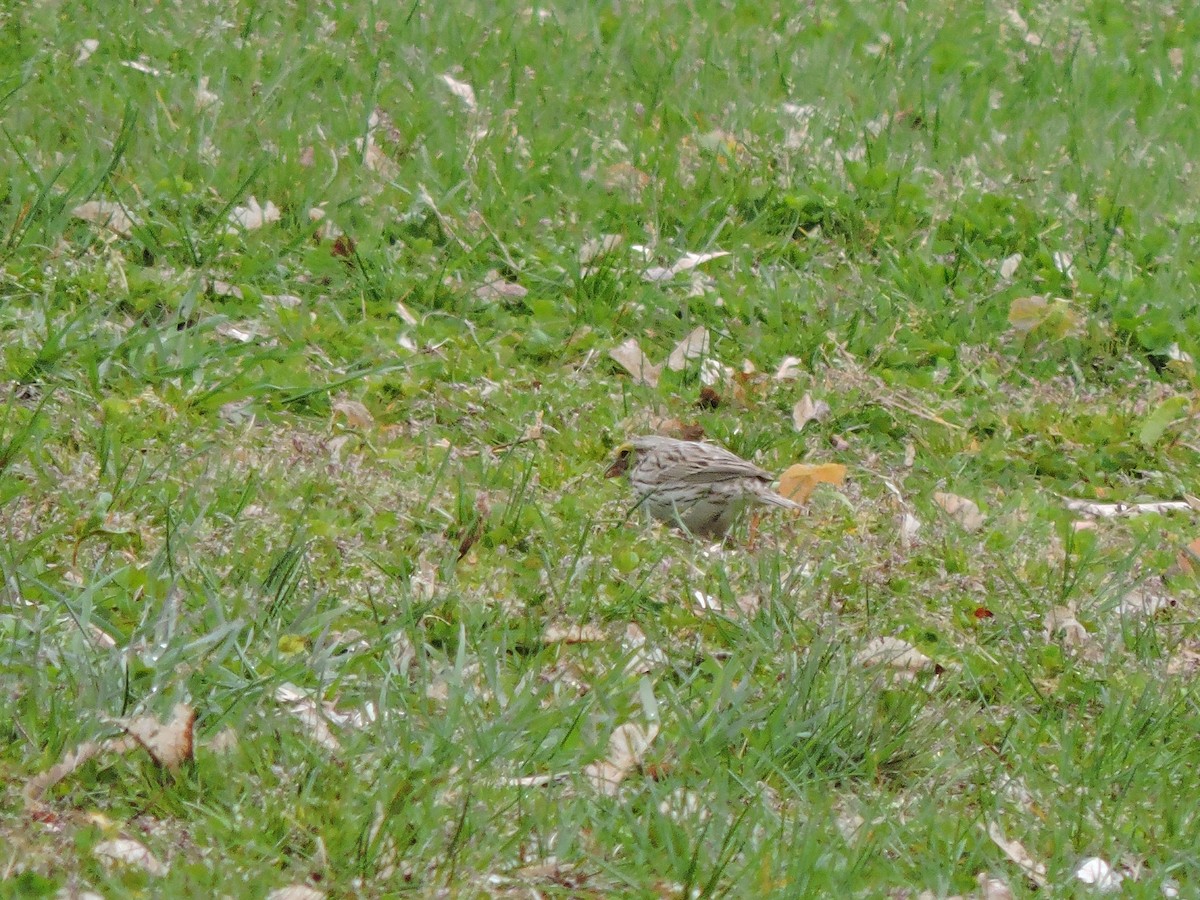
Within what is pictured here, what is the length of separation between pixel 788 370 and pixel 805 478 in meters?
0.72

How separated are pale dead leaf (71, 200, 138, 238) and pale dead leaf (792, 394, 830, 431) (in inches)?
81.0

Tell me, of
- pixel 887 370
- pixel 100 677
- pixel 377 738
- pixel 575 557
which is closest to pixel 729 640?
pixel 575 557

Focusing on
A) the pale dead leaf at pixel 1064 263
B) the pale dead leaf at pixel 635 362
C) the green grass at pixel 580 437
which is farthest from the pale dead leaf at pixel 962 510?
the pale dead leaf at pixel 1064 263

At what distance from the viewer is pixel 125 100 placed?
5.55m

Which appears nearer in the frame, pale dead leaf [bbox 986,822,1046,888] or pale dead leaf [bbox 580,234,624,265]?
pale dead leaf [bbox 986,822,1046,888]

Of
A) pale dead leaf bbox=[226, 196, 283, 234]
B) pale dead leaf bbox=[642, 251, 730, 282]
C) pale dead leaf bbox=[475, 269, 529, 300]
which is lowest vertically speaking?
pale dead leaf bbox=[475, 269, 529, 300]

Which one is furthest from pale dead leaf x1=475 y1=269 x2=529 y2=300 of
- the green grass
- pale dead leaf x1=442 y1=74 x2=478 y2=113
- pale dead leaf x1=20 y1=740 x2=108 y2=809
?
pale dead leaf x1=20 y1=740 x2=108 y2=809

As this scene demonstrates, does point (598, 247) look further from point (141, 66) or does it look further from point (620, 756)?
point (620, 756)

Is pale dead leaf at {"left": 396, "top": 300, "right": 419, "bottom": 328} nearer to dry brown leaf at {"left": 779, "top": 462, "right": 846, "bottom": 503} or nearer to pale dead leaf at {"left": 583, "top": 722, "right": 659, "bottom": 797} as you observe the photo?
dry brown leaf at {"left": 779, "top": 462, "right": 846, "bottom": 503}

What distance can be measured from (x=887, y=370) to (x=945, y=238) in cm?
94

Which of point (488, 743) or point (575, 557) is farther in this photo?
point (575, 557)

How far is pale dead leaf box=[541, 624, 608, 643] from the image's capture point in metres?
3.58

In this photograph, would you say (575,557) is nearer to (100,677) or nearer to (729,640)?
(729,640)

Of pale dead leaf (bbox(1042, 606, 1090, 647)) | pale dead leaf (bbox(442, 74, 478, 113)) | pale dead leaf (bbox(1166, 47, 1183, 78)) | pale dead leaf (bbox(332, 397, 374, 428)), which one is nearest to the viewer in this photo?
pale dead leaf (bbox(1042, 606, 1090, 647))
